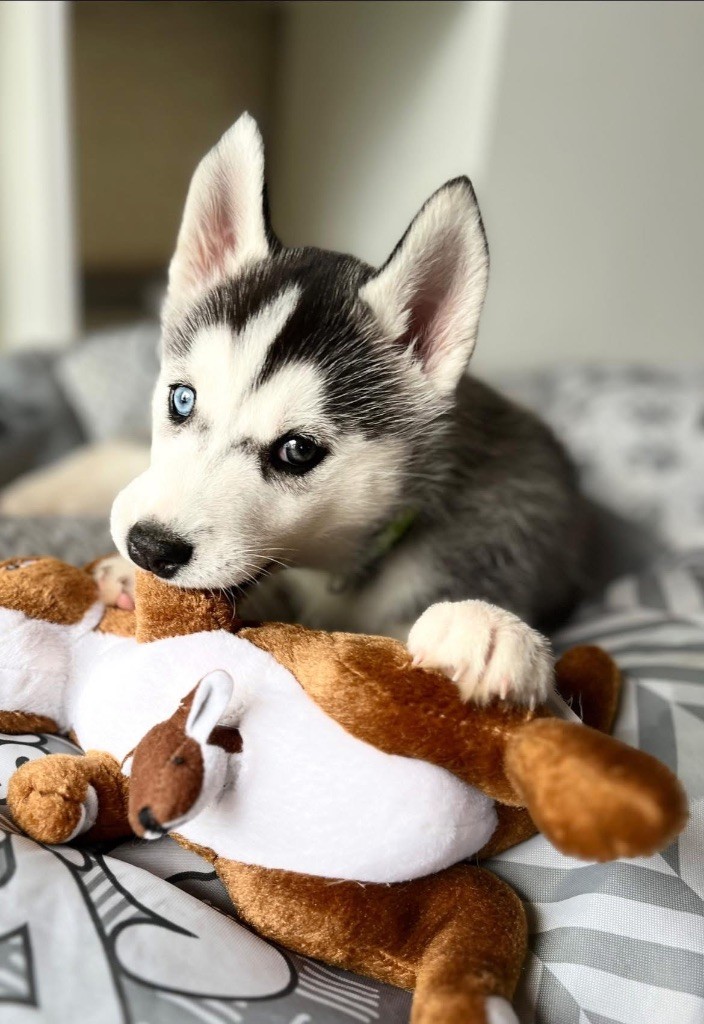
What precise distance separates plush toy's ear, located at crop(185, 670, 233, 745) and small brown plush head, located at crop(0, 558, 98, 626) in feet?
0.93

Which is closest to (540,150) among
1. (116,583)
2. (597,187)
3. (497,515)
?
(597,187)

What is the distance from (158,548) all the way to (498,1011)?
0.47 m

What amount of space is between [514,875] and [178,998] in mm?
357

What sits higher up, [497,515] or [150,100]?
[150,100]

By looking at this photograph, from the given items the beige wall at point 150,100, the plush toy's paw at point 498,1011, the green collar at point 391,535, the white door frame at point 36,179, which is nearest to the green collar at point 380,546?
the green collar at point 391,535

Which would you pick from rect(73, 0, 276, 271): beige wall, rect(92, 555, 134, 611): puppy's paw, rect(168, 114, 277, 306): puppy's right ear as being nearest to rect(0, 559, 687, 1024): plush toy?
rect(92, 555, 134, 611): puppy's paw

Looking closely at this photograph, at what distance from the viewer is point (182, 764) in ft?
2.20

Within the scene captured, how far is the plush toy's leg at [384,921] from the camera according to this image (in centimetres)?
71

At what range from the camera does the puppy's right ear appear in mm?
999

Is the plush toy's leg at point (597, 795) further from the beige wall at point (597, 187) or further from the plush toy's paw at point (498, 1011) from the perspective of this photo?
the beige wall at point (597, 187)

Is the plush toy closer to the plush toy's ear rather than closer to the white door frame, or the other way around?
the plush toy's ear

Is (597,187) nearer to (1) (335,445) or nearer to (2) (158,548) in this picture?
(1) (335,445)

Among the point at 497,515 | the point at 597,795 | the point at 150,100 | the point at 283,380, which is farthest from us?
the point at 150,100

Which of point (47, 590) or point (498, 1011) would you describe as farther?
point (47, 590)
